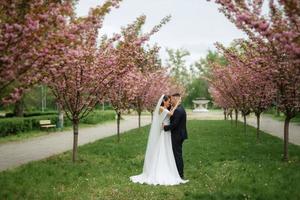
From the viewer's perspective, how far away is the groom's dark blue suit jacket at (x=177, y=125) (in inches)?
406

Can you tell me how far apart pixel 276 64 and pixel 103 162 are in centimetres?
562

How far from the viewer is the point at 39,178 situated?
10.0m

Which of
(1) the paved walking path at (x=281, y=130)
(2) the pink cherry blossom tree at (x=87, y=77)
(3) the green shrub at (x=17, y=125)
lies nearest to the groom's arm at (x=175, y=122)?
(2) the pink cherry blossom tree at (x=87, y=77)

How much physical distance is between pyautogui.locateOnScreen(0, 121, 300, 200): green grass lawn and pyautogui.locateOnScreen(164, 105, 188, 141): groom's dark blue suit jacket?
105 centimetres

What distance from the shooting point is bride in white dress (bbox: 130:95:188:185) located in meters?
9.97

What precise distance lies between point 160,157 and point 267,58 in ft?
11.5

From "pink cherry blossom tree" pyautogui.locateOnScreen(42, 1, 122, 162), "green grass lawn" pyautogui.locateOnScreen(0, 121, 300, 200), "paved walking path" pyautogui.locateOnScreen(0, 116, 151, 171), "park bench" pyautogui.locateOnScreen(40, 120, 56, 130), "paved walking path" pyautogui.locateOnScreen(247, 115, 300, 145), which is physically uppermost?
"pink cherry blossom tree" pyautogui.locateOnScreen(42, 1, 122, 162)

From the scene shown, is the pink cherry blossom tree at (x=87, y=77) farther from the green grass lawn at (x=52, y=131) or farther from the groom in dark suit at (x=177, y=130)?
the green grass lawn at (x=52, y=131)

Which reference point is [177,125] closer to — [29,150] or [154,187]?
[154,187]

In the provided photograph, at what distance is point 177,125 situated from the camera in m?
10.4

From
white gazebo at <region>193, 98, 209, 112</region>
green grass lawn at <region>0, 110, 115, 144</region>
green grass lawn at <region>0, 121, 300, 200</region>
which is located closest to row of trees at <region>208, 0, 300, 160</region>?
green grass lawn at <region>0, 121, 300, 200</region>

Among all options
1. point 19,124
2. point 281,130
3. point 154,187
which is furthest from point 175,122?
point 281,130

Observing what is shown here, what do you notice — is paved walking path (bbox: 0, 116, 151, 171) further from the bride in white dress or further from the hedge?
the bride in white dress

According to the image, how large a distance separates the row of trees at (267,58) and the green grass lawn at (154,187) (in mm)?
2013
